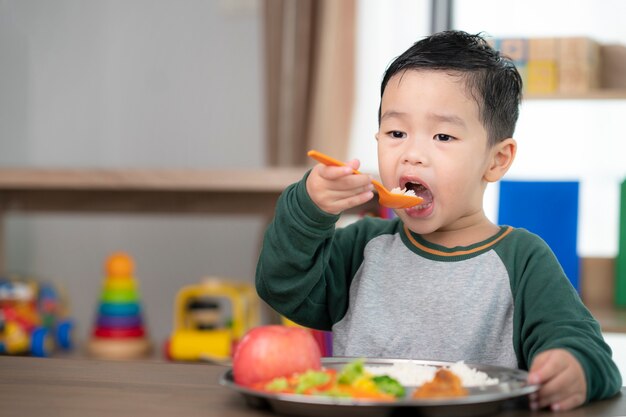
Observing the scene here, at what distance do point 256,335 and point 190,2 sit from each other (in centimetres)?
294

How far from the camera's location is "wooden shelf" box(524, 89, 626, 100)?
8.15 ft

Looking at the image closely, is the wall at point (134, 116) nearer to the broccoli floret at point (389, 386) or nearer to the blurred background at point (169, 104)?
the blurred background at point (169, 104)

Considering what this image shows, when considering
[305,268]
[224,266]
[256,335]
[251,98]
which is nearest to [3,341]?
[224,266]

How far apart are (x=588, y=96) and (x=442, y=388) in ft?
6.68

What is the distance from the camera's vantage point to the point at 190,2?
11.4 feet

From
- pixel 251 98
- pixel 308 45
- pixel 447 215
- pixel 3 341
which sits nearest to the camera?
pixel 447 215

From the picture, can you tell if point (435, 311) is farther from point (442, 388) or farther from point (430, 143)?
point (442, 388)

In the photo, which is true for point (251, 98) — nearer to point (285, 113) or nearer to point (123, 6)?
point (285, 113)

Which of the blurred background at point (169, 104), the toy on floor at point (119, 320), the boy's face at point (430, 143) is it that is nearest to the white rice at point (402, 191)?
the boy's face at point (430, 143)

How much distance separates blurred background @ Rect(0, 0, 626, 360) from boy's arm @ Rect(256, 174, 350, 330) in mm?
2014

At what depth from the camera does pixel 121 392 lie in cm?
75

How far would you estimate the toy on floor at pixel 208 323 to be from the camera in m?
2.41

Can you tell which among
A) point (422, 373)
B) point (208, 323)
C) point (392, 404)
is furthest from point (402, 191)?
point (208, 323)

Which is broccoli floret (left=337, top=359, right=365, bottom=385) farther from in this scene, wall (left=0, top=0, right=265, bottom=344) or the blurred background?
wall (left=0, top=0, right=265, bottom=344)
